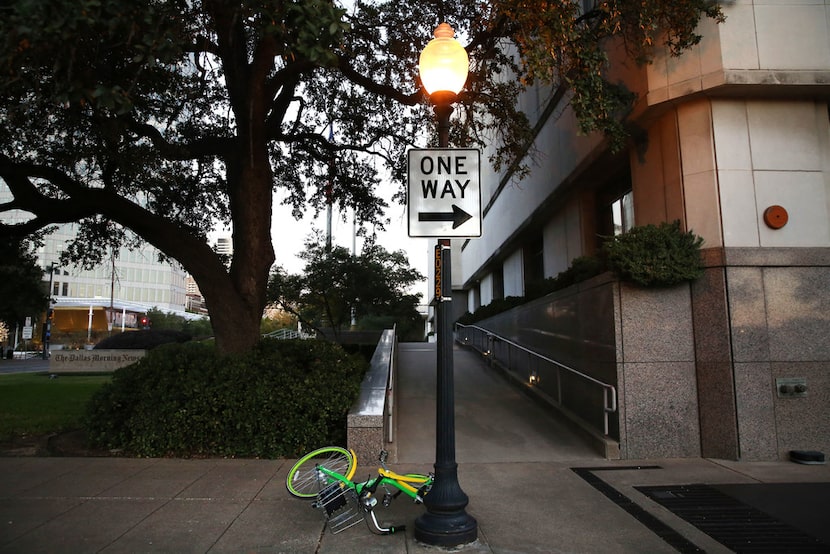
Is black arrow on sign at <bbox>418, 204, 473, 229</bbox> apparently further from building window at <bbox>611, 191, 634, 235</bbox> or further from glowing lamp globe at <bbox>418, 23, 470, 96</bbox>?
building window at <bbox>611, 191, 634, 235</bbox>

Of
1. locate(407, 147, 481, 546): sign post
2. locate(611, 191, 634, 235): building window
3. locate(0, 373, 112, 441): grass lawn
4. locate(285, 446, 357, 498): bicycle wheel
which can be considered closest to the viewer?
locate(407, 147, 481, 546): sign post

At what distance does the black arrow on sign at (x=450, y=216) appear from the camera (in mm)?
4945

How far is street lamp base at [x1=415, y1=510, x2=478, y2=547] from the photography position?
444 cm

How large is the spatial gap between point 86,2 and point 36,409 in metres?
9.72

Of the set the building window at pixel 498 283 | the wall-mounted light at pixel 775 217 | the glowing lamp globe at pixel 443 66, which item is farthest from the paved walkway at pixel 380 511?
the building window at pixel 498 283

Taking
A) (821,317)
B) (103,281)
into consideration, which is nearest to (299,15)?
(821,317)

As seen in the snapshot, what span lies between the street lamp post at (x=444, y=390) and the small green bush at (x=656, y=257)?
3.69m

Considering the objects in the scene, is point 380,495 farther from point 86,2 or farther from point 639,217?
point 639,217

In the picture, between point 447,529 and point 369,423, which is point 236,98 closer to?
point 369,423

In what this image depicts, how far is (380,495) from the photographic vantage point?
5836 millimetres


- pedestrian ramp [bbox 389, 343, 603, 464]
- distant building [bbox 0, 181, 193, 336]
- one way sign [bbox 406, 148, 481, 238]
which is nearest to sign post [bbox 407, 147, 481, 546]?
one way sign [bbox 406, 148, 481, 238]

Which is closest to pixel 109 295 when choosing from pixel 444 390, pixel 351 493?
pixel 351 493

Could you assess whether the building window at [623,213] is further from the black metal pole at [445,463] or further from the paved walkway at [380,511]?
the black metal pole at [445,463]

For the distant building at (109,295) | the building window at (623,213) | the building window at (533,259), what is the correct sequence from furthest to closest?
the distant building at (109,295)
the building window at (533,259)
the building window at (623,213)
